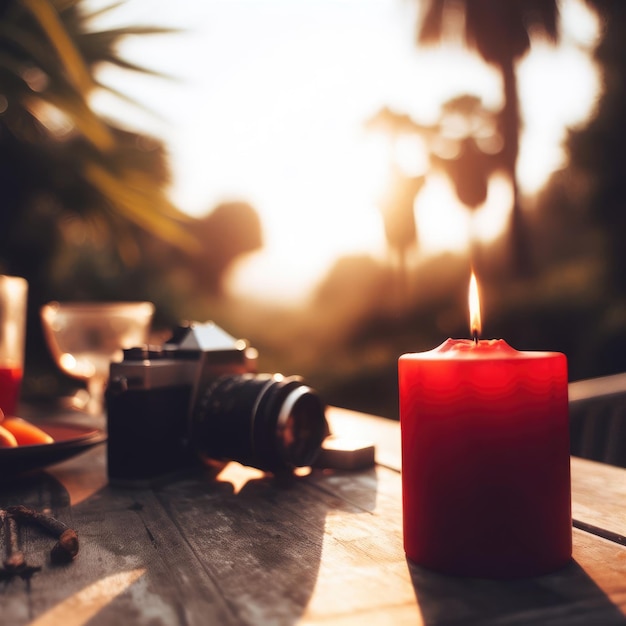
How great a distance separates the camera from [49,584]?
1.36ft

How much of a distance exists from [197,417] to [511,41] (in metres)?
6.22

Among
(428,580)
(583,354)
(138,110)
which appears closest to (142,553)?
(428,580)

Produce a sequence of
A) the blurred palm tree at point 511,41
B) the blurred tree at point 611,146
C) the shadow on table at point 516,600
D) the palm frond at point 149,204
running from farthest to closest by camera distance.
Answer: the blurred palm tree at point 511,41 → the blurred tree at point 611,146 → the palm frond at point 149,204 → the shadow on table at point 516,600

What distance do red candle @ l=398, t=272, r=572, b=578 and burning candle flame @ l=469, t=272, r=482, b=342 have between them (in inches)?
1.0

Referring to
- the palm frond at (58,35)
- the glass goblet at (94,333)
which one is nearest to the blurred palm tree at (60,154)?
the palm frond at (58,35)

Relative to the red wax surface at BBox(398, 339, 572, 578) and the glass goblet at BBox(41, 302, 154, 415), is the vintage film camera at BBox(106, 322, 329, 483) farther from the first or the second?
the glass goblet at BBox(41, 302, 154, 415)

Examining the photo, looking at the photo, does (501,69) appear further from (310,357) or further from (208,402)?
(208,402)

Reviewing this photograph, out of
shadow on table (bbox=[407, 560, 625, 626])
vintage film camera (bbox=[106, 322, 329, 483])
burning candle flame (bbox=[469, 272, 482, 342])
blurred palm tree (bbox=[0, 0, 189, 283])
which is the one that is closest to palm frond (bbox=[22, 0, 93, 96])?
blurred palm tree (bbox=[0, 0, 189, 283])

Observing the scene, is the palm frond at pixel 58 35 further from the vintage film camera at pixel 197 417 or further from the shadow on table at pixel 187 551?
the shadow on table at pixel 187 551

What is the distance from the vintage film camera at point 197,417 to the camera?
0.69m

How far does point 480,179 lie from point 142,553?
23.1 ft

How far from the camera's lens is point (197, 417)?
757 mm

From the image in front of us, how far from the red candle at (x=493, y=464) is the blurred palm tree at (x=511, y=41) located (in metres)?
5.70

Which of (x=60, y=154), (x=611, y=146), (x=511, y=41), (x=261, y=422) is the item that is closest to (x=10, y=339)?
(x=261, y=422)
